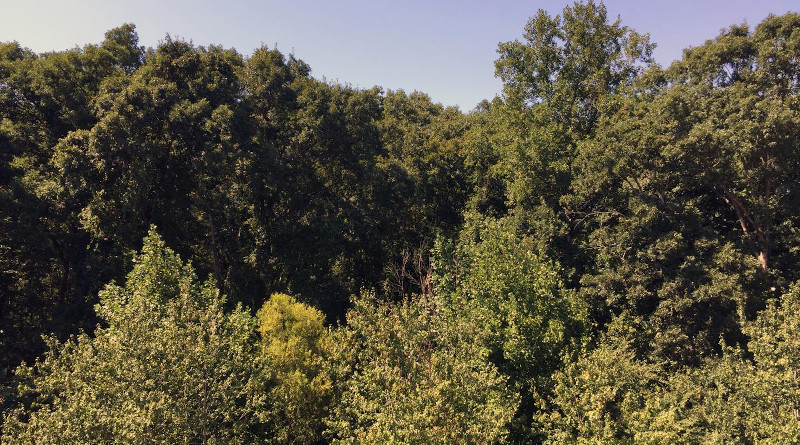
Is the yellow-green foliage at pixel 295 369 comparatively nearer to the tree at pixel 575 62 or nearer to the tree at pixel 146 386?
the tree at pixel 146 386

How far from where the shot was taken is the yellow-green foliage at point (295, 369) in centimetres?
1287

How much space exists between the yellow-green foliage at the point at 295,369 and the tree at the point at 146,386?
3.98 feet

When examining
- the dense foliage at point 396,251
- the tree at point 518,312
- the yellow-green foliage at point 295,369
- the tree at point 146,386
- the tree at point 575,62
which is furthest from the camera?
the tree at point 575,62

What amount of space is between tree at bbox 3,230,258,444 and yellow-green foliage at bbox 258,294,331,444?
121cm

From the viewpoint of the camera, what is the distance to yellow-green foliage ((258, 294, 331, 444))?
42.2 ft

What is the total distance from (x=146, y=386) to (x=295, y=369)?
202 inches

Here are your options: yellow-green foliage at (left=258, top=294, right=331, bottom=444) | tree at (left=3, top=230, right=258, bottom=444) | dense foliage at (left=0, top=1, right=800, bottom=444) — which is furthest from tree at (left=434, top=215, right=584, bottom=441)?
tree at (left=3, top=230, right=258, bottom=444)

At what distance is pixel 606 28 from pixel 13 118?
29.9 m

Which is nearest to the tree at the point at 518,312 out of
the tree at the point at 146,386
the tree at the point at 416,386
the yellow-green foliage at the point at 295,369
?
the tree at the point at 416,386

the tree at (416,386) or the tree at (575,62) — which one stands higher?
the tree at (575,62)

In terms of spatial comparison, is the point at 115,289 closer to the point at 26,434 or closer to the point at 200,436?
the point at 26,434

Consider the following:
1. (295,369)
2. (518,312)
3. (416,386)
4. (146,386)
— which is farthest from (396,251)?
(146,386)

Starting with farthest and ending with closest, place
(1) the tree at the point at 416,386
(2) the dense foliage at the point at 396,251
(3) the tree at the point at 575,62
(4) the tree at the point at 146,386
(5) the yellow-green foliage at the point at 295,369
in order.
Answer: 1. (3) the tree at the point at 575,62
2. (5) the yellow-green foliage at the point at 295,369
3. (2) the dense foliage at the point at 396,251
4. (1) the tree at the point at 416,386
5. (4) the tree at the point at 146,386

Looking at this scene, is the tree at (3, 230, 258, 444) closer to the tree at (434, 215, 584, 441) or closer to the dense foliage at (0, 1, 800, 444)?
the dense foliage at (0, 1, 800, 444)
